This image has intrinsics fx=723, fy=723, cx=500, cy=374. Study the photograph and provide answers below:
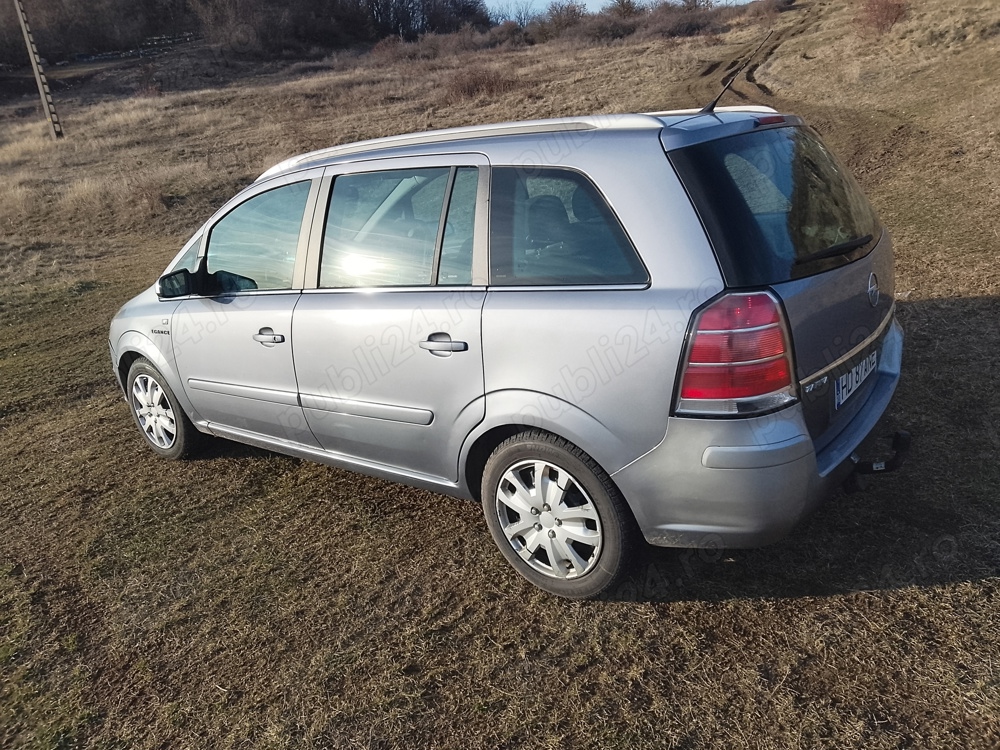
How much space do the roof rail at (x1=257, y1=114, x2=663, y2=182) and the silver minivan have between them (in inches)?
0.7

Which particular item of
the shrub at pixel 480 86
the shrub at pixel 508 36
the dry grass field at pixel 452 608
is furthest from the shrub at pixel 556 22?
the dry grass field at pixel 452 608

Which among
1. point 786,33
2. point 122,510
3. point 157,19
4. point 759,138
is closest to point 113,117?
point 786,33

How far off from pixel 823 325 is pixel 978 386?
2.20 m

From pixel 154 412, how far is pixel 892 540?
4.05 meters

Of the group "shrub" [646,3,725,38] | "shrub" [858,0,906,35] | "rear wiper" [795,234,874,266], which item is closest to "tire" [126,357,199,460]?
"rear wiper" [795,234,874,266]

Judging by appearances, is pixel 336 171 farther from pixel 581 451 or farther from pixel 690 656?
pixel 690 656

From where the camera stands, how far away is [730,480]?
235 centimetres

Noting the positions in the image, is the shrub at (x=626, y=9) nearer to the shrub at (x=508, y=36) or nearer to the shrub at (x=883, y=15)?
the shrub at (x=508, y=36)

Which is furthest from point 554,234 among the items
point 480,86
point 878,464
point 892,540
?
point 480,86

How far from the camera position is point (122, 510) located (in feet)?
12.8

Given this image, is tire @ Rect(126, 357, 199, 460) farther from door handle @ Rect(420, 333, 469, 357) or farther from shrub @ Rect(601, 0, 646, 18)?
shrub @ Rect(601, 0, 646, 18)

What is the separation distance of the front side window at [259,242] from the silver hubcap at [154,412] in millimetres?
928

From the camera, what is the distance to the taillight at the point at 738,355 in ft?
7.50

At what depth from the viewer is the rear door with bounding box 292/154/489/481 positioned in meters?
2.87
